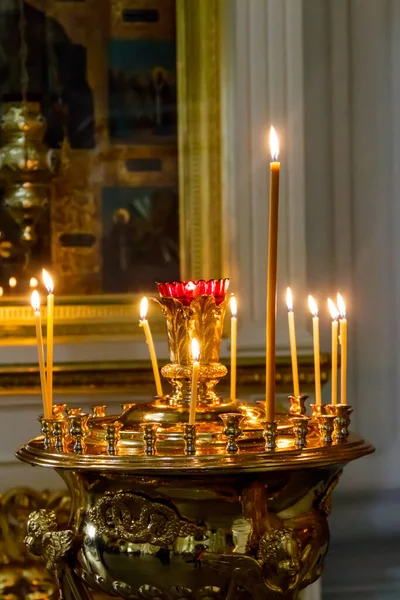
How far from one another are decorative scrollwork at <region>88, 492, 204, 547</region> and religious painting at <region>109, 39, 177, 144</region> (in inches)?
24.1

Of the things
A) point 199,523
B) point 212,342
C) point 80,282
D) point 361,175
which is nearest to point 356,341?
point 361,175

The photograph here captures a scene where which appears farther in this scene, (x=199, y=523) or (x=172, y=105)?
(x=172, y=105)

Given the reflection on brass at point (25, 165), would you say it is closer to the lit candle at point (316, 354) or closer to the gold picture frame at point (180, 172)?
the gold picture frame at point (180, 172)

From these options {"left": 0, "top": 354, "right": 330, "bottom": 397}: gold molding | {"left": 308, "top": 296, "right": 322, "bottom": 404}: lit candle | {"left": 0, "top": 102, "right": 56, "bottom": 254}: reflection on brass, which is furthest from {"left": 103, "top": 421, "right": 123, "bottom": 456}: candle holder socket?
{"left": 0, "top": 102, "right": 56, "bottom": 254}: reflection on brass

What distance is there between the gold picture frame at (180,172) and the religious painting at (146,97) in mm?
12

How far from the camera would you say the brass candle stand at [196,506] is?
724mm

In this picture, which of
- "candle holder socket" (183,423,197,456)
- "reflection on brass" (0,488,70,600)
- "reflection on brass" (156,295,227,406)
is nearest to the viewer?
"candle holder socket" (183,423,197,456)

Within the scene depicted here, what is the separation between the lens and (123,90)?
1247 mm

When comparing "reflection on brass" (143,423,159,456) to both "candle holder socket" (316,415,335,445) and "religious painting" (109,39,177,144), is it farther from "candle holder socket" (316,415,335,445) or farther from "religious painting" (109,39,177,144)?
"religious painting" (109,39,177,144)

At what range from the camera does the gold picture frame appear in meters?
1.22

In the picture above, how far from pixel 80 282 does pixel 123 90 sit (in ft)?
0.83

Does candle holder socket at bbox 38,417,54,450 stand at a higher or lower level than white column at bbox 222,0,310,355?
lower

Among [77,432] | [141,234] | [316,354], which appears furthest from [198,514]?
[141,234]

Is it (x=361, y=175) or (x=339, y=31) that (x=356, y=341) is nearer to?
(x=361, y=175)
